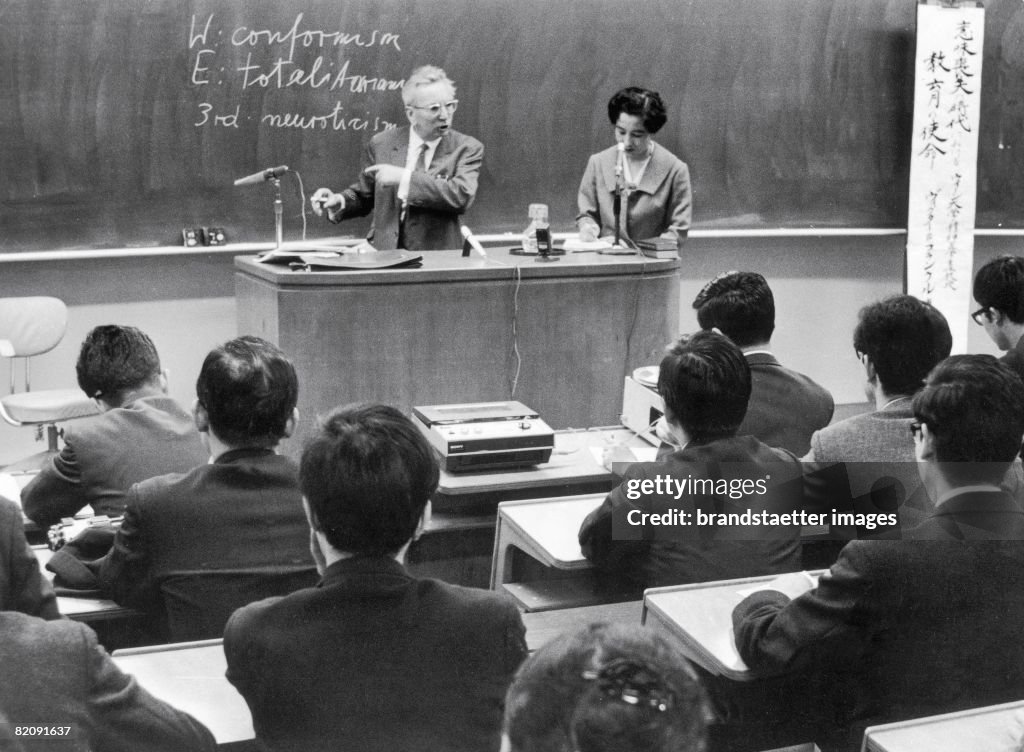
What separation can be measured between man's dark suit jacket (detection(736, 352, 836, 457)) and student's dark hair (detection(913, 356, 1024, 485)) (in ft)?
3.19

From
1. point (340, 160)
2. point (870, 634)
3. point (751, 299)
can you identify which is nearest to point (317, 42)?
point (340, 160)

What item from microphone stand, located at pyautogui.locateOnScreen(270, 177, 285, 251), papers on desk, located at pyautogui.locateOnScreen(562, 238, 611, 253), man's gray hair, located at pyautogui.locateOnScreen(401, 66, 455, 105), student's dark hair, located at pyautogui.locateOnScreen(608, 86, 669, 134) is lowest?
papers on desk, located at pyautogui.locateOnScreen(562, 238, 611, 253)

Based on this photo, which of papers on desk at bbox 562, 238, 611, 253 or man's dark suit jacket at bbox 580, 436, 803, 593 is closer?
man's dark suit jacket at bbox 580, 436, 803, 593

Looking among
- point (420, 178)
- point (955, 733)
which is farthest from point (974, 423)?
point (420, 178)

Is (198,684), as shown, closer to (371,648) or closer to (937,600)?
(371,648)

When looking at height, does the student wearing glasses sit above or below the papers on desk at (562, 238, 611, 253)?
above

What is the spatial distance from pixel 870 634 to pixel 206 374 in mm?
1275

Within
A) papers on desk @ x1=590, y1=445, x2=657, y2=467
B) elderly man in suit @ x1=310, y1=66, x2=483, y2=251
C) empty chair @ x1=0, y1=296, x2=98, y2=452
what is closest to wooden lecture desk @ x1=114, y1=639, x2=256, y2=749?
papers on desk @ x1=590, y1=445, x2=657, y2=467

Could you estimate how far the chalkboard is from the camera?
4.95 meters

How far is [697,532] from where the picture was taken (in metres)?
2.46

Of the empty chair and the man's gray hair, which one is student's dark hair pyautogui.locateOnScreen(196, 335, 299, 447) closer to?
the empty chair

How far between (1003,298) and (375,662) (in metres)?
2.72

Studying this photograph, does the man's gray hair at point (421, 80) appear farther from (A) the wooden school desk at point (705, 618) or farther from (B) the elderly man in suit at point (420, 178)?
(A) the wooden school desk at point (705, 618)

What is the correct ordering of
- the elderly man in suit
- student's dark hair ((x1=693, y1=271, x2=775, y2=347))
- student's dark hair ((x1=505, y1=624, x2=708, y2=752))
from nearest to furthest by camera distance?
student's dark hair ((x1=505, y1=624, x2=708, y2=752)) < student's dark hair ((x1=693, y1=271, x2=775, y2=347)) < the elderly man in suit
